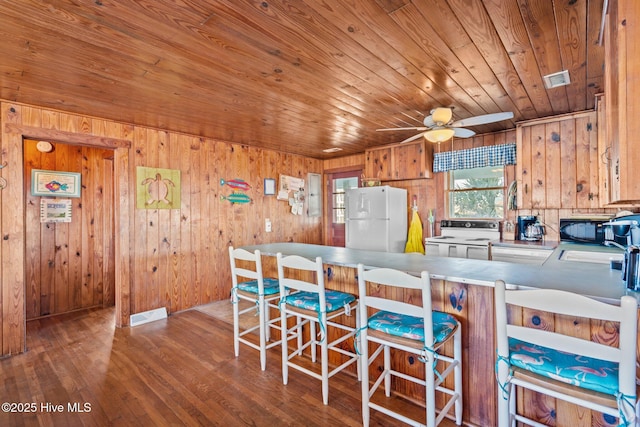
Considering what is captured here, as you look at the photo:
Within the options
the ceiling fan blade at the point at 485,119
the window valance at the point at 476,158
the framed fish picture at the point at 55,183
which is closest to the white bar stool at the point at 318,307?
the ceiling fan blade at the point at 485,119

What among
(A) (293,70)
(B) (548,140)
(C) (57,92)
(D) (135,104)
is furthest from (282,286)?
(B) (548,140)

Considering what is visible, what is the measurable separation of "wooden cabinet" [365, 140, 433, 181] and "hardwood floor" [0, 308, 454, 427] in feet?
9.93

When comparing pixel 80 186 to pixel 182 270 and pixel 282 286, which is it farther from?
pixel 282 286

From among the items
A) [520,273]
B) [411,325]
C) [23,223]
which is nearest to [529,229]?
[520,273]

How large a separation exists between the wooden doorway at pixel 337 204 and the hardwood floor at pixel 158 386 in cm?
303

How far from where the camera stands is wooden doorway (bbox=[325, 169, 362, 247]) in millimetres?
5645

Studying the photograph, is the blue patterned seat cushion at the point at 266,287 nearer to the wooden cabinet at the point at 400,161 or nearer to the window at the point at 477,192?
the wooden cabinet at the point at 400,161

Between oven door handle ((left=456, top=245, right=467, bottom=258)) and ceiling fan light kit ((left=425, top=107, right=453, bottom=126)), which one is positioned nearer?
ceiling fan light kit ((left=425, top=107, right=453, bottom=126))

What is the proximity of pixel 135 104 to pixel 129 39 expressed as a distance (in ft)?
4.03

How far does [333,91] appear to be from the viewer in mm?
2654

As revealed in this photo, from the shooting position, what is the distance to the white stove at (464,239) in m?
3.58

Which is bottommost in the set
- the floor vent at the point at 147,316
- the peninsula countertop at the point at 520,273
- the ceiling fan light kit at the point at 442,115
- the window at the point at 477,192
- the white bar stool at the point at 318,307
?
the floor vent at the point at 147,316

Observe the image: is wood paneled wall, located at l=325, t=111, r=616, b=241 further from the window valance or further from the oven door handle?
the oven door handle

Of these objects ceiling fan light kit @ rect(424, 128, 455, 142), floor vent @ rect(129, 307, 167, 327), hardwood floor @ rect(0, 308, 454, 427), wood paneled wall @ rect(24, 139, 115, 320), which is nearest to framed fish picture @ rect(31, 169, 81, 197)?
wood paneled wall @ rect(24, 139, 115, 320)
